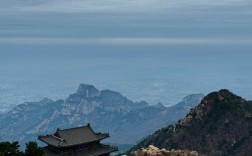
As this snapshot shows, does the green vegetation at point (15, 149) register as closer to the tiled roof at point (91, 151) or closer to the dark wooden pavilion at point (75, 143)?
the dark wooden pavilion at point (75, 143)

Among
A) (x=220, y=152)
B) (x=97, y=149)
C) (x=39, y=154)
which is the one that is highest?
(x=39, y=154)

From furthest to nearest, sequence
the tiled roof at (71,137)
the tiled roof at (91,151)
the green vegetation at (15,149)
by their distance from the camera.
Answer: the tiled roof at (91,151), the tiled roof at (71,137), the green vegetation at (15,149)

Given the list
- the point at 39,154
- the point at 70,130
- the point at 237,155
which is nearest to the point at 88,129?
the point at 70,130

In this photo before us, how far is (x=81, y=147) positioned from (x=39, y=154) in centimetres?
2432

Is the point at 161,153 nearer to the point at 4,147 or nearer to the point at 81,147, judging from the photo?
the point at 81,147

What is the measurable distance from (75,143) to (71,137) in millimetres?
2409

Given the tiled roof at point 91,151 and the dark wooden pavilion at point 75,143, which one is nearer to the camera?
the dark wooden pavilion at point 75,143

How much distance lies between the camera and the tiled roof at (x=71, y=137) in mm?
90938

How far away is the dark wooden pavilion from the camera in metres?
90.8

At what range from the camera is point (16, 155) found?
6875 cm

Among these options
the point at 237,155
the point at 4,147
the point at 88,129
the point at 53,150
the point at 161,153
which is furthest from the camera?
the point at 237,155

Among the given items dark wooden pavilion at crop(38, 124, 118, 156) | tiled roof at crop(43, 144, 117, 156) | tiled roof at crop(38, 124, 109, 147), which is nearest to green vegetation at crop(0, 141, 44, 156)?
dark wooden pavilion at crop(38, 124, 118, 156)

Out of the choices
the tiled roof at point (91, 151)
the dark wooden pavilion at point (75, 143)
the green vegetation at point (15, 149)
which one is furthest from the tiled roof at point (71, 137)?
the green vegetation at point (15, 149)

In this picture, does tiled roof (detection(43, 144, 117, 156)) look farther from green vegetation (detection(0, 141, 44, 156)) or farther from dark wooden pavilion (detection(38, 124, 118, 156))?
green vegetation (detection(0, 141, 44, 156))
